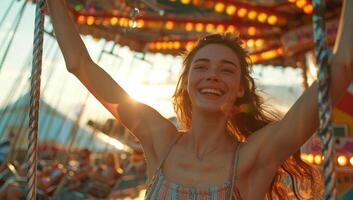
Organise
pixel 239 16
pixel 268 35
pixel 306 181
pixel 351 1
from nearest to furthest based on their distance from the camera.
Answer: pixel 351 1 < pixel 306 181 < pixel 239 16 < pixel 268 35

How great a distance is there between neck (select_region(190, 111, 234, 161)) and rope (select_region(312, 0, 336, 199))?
0.53 metres

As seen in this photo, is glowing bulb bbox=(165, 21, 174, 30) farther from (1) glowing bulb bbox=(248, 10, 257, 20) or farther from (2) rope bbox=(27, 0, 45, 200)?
(2) rope bbox=(27, 0, 45, 200)

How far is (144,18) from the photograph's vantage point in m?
8.35

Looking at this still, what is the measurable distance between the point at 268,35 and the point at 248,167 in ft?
23.5

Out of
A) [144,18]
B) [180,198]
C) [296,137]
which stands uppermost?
[144,18]

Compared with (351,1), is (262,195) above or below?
below

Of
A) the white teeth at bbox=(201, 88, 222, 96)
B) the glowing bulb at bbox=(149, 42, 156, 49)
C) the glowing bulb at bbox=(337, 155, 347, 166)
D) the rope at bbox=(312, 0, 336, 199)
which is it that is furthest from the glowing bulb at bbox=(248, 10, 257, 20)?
the rope at bbox=(312, 0, 336, 199)

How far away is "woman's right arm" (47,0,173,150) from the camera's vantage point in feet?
4.51

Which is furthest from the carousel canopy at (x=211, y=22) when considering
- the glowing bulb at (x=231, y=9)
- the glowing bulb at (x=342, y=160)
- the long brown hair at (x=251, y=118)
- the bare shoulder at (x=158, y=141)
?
the bare shoulder at (x=158, y=141)

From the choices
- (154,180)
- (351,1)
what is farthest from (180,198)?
(351,1)

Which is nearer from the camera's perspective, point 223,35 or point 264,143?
point 264,143

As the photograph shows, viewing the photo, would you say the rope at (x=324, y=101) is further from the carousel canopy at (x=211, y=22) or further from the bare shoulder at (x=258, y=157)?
the carousel canopy at (x=211, y=22)

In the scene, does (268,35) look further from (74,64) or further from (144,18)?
(74,64)

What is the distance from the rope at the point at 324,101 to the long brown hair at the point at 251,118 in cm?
53
